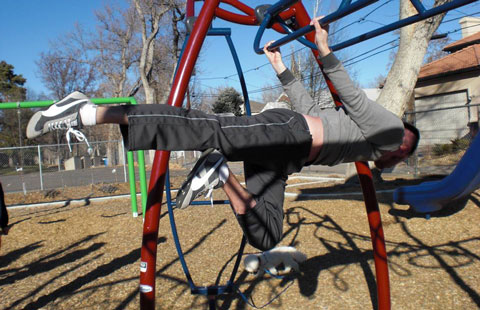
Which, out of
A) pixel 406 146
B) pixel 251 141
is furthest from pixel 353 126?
pixel 251 141

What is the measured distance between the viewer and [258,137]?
6.55ft

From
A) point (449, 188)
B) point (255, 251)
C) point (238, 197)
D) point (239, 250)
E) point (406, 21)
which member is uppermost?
point (406, 21)

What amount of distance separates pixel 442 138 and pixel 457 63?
4018 mm

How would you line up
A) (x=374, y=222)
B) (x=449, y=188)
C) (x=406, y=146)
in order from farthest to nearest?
(x=449, y=188) < (x=374, y=222) < (x=406, y=146)

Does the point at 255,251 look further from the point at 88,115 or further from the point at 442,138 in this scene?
the point at 442,138

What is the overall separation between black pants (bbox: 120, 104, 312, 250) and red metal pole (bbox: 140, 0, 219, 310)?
409 mm

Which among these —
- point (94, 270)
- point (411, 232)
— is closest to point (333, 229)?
point (411, 232)

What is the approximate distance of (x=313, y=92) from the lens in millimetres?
19578

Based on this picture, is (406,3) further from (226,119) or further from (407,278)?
(226,119)

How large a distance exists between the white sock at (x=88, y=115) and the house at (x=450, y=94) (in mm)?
13156

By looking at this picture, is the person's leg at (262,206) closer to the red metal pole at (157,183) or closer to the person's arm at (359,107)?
the red metal pole at (157,183)

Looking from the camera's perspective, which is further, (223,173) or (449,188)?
(449,188)

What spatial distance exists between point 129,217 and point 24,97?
32.6 meters

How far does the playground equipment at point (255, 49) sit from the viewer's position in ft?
6.77
